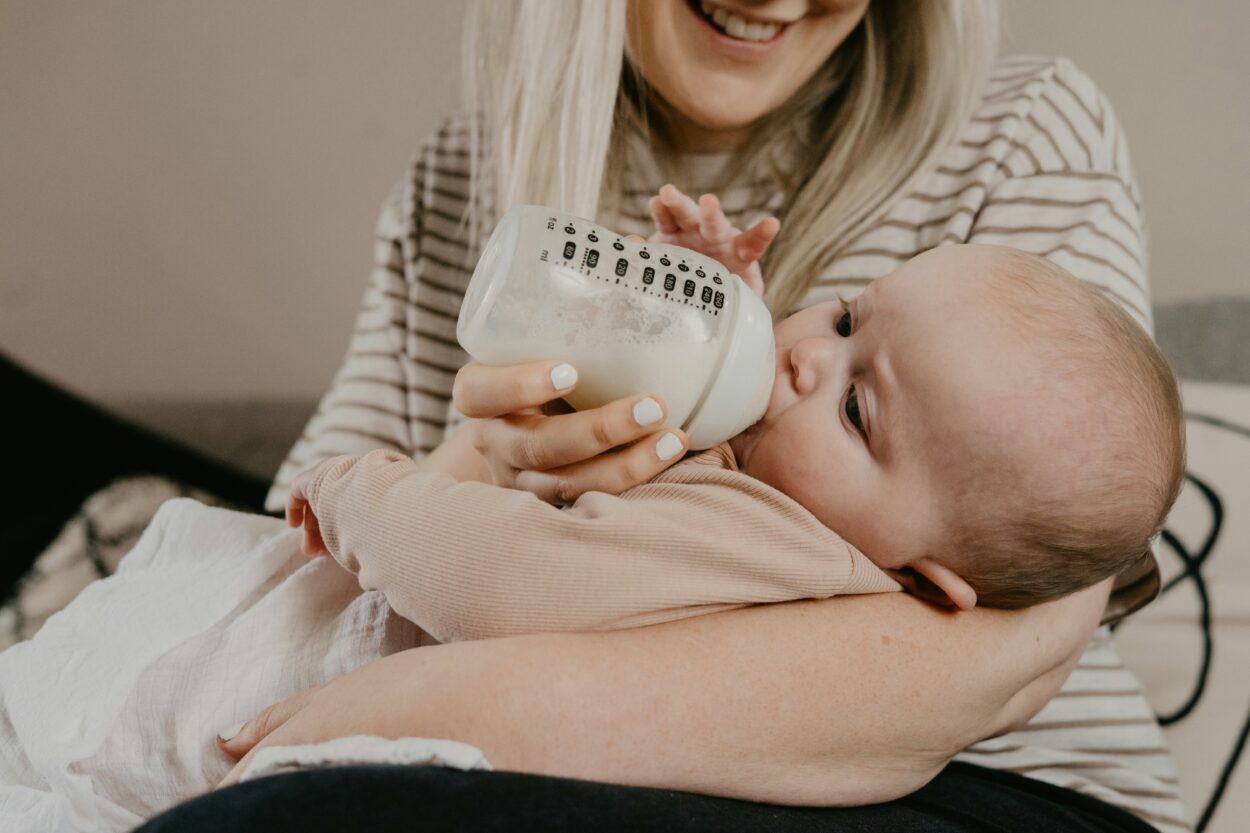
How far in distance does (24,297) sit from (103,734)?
176 centimetres

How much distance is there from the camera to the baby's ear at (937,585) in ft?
2.42

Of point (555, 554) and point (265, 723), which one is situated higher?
point (555, 554)

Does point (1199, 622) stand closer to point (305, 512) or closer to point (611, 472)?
point (611, 472)

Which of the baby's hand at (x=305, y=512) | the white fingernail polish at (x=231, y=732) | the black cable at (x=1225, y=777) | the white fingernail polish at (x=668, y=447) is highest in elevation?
the white fingernail polish at (x=668, y=447)

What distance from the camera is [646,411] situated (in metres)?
0.65

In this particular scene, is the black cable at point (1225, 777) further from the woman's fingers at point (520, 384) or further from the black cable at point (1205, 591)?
the woman's fingers at point (520, 384)

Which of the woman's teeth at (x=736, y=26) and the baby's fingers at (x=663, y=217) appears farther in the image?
the woman's teeth at (x=736, y=26)

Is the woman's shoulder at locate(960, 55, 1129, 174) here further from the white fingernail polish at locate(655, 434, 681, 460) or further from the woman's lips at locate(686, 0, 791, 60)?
the white fingernail polish at locate(655, 434, 681, 460)

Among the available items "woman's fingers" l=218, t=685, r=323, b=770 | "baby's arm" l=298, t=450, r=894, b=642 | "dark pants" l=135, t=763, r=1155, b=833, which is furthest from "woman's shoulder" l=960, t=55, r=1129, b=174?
"woman's fingers" l=218, t=685, r=323, b=770

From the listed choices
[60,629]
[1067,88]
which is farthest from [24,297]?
[1067,88]

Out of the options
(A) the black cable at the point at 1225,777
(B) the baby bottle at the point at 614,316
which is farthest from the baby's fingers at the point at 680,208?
(A) the black cable at the point at 1225,777

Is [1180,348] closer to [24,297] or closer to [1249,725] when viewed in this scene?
[1249,725]

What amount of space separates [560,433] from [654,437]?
74 millimetres

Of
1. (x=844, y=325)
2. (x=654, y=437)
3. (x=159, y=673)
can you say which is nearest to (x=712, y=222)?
(x=844, y=325)
